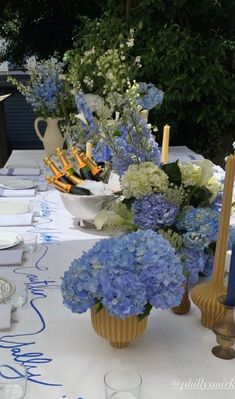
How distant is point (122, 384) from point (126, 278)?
0.49 ft

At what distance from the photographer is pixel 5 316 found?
0.89 meters

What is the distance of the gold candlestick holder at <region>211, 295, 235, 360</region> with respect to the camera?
2.58 ft

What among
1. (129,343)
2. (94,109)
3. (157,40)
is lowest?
(129,343)

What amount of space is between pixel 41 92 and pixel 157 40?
1.18 meters

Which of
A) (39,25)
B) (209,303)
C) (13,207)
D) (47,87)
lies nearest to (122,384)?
(209,303)

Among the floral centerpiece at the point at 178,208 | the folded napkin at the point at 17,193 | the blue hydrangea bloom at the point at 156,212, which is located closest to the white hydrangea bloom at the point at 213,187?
the floral centerpiece at the point at 178,208

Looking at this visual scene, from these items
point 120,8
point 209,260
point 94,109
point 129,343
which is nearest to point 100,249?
point 129,343

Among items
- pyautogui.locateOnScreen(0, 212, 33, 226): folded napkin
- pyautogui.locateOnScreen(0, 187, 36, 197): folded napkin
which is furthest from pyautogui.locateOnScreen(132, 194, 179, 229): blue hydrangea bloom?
pyautogui.locateOnScreen(0, 187, 36, 197): folded napkin

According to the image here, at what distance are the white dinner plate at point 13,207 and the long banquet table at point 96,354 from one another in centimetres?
50

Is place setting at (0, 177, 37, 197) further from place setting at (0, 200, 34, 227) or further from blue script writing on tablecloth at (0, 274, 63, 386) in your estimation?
blue script writing on tablecloth at (0, 274, 63, 386)

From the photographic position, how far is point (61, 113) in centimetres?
219

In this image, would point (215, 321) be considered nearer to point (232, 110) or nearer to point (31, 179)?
point (31, 179)

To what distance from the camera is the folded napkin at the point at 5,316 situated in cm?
86

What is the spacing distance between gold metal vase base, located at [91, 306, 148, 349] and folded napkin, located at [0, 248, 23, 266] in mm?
408
